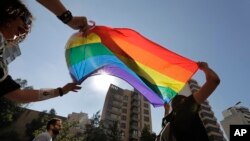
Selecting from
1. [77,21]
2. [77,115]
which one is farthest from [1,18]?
[77,115]

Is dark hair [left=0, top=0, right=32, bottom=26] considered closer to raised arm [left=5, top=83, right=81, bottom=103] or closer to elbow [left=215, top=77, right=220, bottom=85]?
raised arm [left=5, top=83, right=81, bottom=103]

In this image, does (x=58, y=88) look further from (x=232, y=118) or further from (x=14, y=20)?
(x=232, y=118)

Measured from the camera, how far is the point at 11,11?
190 centimetres

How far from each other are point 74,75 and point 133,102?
84031 mm

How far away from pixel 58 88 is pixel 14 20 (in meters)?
1.61

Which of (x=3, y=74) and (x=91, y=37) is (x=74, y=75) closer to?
(x=91, y=37)

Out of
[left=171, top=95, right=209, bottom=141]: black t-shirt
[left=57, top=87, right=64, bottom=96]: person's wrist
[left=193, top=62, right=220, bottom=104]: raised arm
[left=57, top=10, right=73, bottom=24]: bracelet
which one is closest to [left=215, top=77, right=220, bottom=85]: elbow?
[left=193, top=62, right=220, bottom=104]: raised arm

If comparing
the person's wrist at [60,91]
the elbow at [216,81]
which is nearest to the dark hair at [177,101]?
the elbow at [216,81]

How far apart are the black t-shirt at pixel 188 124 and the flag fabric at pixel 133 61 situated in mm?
944

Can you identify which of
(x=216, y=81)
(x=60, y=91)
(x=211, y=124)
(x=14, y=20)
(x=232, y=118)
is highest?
(x=232, y=118)

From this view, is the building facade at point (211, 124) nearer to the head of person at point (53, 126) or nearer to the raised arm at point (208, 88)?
the head of person at point (53, 126)

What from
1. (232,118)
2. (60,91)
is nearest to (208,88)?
(60,91)

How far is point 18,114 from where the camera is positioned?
57406 mm

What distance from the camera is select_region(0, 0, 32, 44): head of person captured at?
1.87m
